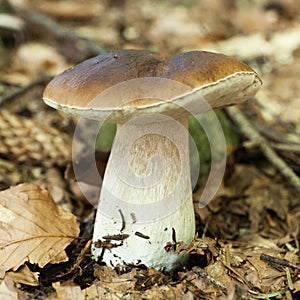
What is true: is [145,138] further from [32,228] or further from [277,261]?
[277,261]

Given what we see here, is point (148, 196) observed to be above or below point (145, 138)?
below

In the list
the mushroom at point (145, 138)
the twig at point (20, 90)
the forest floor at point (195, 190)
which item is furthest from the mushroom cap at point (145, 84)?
the twig at point (20, 90)

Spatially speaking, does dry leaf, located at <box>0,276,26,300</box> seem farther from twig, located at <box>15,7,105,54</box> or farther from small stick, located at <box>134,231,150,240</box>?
twig, located at <box>15,7,105,54</box>

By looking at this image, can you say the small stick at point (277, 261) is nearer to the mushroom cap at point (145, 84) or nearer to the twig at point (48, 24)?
the mushroom cap at point (145, 84)

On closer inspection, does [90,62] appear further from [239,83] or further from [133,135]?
[239,83]

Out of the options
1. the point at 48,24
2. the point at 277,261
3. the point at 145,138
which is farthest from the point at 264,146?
the point at 48,24

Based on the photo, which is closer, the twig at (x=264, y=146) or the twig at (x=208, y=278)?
the twig at (x=208, y=278)

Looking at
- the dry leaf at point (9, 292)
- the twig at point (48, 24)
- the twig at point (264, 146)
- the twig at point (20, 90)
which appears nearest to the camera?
the dry leaf at point (9, 292)
